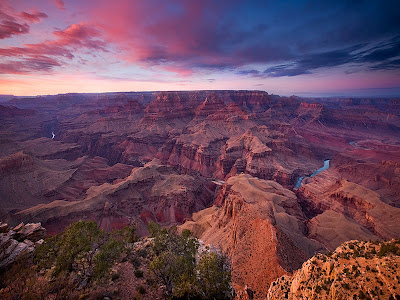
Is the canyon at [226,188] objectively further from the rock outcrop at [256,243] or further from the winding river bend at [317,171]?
the winding river bend at [317,171]

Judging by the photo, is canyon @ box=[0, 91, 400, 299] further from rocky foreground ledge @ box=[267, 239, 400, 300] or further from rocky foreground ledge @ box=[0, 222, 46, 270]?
rocky foreground ledge @ box=[0, 222, 46, 270]

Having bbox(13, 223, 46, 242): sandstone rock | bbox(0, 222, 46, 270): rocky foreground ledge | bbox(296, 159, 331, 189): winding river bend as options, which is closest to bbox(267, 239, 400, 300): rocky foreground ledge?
bbox(0, 222, 46, 270): rocky foreground ledge

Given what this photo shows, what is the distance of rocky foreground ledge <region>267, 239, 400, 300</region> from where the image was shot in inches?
395

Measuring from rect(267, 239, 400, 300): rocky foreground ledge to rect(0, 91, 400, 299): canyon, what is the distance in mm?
9808

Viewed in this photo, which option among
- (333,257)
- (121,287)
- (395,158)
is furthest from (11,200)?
(395,158)

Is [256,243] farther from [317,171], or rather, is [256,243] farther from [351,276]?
[317,171]

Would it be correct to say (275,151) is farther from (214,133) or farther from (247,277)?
(247,277)

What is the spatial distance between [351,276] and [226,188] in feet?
193

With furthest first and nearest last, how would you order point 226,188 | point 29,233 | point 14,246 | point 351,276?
point 226,188 → point 29,233 → point 14,246 → point 351,276

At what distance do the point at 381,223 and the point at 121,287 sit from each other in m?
62.0

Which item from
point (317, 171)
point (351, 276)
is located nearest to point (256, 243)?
point (351, 276)

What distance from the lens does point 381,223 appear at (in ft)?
167

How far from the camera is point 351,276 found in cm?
1110

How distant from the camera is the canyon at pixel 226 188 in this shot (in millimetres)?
34281
